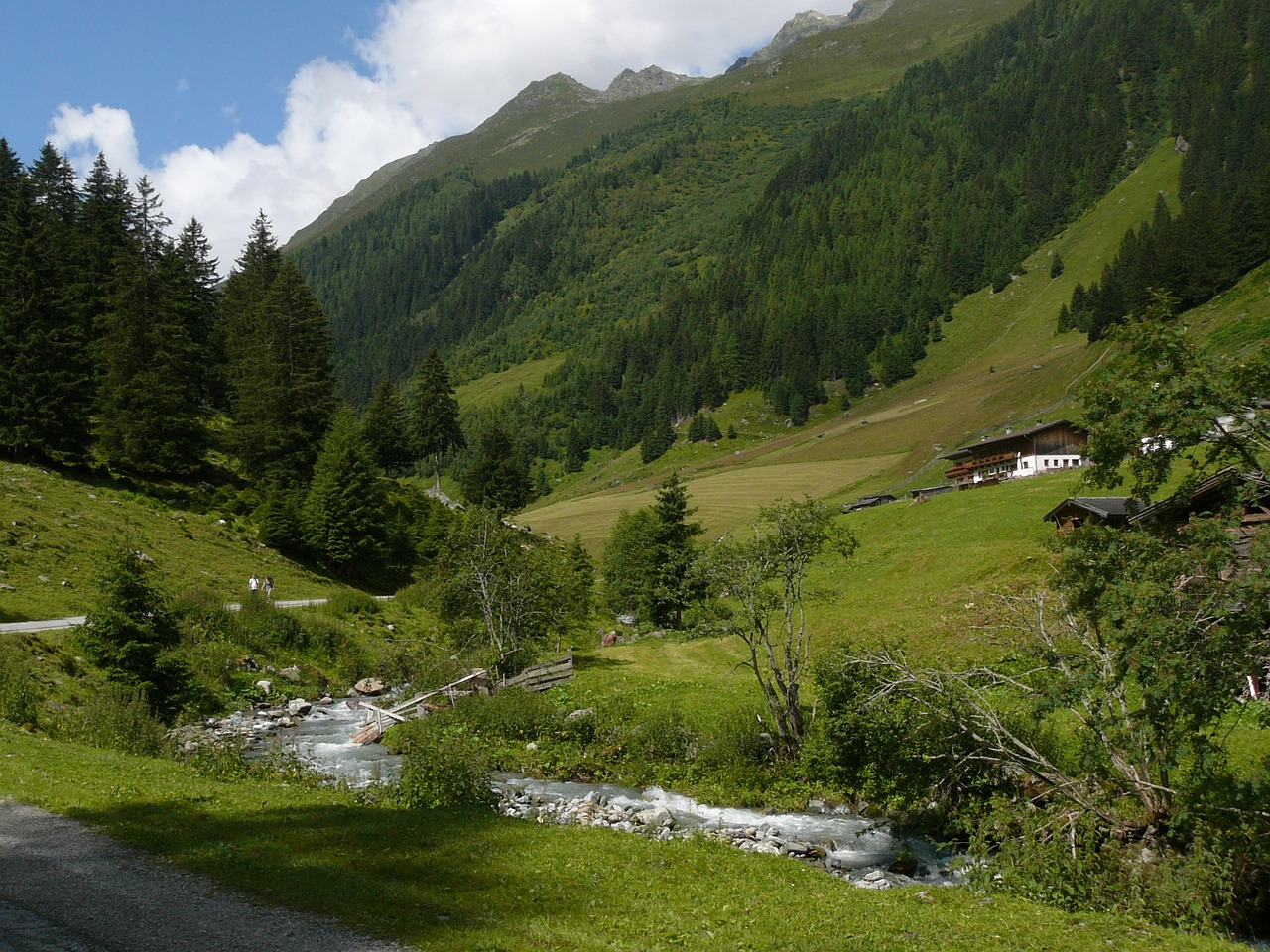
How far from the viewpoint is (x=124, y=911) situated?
1005 centimetres

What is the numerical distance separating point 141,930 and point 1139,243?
18276cm

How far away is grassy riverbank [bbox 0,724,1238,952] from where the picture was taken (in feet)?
36.1

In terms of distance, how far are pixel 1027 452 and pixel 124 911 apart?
8631 cm

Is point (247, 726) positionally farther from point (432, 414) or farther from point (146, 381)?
point (432, 414)

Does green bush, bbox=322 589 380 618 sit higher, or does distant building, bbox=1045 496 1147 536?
green bush, bbox=322 589 380 618

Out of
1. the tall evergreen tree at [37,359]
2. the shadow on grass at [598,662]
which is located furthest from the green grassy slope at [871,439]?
the tall evergreen tree at [37,359]

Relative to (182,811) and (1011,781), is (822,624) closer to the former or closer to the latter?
(1011,781)

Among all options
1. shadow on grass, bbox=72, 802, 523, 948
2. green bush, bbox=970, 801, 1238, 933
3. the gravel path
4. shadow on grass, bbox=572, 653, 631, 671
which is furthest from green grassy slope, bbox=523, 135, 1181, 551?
the gravel path

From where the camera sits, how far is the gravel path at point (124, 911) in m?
9.23

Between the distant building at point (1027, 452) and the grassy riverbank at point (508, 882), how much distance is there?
71.1 metres

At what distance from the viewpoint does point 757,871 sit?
1511cm

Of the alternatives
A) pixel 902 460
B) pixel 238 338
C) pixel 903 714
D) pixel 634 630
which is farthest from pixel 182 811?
pixel 902 460

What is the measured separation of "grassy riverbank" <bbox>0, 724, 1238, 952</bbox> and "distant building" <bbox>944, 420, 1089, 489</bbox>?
71063mm

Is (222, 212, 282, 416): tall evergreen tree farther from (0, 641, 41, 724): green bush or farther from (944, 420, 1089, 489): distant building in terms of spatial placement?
(944, 420, 1089, 489): distant building
